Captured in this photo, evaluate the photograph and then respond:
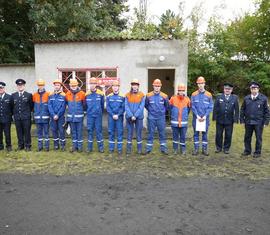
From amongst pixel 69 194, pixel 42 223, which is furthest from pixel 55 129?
pixel 42 223

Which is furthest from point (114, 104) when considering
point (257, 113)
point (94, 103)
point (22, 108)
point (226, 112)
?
point (257, 113)

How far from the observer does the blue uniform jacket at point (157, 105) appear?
7938mm

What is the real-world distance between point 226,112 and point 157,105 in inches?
64.1

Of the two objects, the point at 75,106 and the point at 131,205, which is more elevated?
the point at 75,106

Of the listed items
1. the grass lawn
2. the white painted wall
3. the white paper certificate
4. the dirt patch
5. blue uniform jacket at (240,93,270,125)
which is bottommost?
the dirt patch

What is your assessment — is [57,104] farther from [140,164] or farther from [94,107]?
[140,164]

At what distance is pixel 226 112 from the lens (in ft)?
25.8

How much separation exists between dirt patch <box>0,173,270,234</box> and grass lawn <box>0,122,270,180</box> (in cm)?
39

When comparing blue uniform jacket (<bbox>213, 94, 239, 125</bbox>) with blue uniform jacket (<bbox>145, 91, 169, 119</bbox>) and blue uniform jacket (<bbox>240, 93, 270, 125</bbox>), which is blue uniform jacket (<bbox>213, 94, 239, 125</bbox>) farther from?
blue uniform jacket (<bbox>145, 91, 169, 119</bbox>)

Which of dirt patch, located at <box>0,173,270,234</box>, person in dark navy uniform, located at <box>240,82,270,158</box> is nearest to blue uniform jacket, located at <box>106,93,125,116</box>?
dirt patch, located at <box>0,173,270,234</box>

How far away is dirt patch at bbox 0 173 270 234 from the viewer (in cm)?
406

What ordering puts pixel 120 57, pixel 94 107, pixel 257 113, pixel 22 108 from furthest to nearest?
pixel 120 57
pixel 22 108
pixel 94 107
pixel 257 113

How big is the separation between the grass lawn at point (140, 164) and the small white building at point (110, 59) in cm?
354

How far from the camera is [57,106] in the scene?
8.09 m
